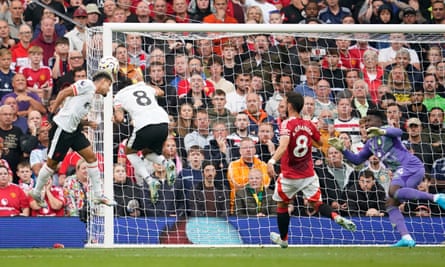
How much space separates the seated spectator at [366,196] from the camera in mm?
18703

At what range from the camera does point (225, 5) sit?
71.5 feet

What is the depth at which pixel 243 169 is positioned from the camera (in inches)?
736

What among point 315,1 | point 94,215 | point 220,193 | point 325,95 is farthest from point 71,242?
point 315,1

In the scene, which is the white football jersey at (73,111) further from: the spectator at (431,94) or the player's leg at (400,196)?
the spectator at (431,94)

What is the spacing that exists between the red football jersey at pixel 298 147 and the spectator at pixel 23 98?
5545mm

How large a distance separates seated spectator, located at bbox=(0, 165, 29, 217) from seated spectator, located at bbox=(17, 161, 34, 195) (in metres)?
0.23

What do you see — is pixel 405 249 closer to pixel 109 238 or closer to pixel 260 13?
pixel 109 238

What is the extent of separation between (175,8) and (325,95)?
3.72m

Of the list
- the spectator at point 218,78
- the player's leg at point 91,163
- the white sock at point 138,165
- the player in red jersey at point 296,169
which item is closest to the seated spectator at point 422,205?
the player in red jersey at point 296,169

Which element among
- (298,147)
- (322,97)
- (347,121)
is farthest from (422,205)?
(298,147)

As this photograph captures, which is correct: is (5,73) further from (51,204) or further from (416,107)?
(416,107)

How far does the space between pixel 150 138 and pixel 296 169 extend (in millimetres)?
2408

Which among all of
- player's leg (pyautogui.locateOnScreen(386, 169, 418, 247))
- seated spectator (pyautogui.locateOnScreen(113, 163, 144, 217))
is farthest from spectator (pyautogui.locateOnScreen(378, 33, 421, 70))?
seated spectator (pyautogui.locateOnScreen(113, 163, 144, 217))

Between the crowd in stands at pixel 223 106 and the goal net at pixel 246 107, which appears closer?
the goal net at pixel 246 107
